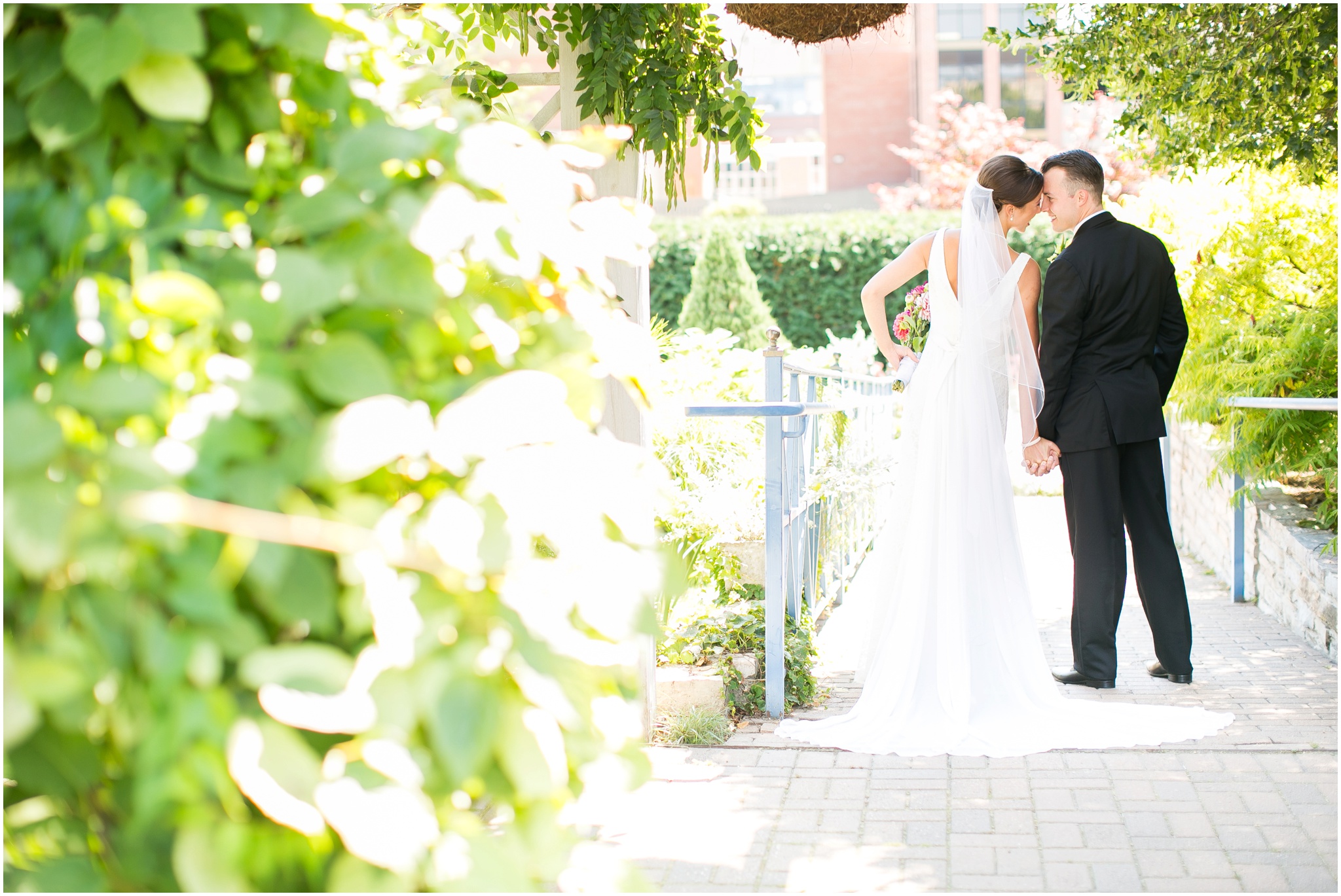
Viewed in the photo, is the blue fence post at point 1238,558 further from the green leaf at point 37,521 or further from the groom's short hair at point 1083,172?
the green leaf at point 37,521

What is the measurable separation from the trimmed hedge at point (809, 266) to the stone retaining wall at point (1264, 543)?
7.40 metres

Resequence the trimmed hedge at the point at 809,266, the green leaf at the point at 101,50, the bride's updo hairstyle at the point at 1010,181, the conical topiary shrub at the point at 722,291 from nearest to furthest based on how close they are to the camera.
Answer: the green leaf at the point at 101,50
the bride's updo hairstyle at the point at 1010,181
the conical topiary shrub at the point at 722,291
the trimmed hedge at the point at 809,266

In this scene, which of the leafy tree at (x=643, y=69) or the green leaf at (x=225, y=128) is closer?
the green leaf at (x=225, y=128)

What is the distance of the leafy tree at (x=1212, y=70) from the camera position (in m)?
4.33

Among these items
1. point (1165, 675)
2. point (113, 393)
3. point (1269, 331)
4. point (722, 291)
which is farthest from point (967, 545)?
point (722, 291)

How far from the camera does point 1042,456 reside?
4094 millimetres

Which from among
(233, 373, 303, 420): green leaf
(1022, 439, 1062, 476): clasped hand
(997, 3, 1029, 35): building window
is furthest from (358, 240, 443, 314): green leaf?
(997, 3, 1029, 35): building window

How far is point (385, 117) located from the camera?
1060mm

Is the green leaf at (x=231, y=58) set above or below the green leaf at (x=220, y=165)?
above

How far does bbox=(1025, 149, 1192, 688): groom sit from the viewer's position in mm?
3900

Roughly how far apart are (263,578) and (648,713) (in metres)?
2.71

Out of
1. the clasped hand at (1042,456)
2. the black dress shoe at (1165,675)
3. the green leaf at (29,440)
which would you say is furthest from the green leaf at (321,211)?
the black dress shoe at (1165,675)

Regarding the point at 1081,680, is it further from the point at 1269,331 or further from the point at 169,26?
the point at 169,26

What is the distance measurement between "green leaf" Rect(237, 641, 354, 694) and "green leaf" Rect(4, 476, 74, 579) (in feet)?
0.50
